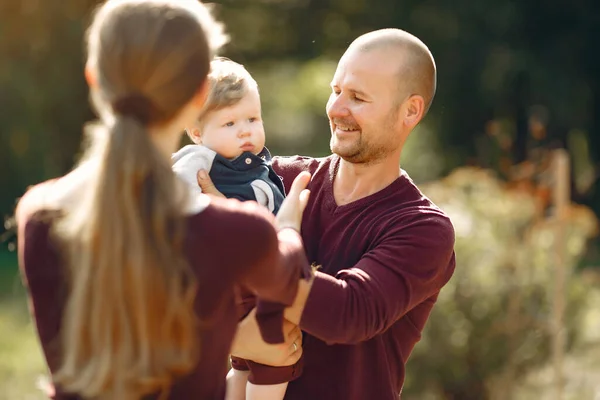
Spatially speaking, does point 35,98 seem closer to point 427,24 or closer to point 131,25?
point 427,24

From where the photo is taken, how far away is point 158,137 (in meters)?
1.69

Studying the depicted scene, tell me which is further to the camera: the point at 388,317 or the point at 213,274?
the point at 388,317

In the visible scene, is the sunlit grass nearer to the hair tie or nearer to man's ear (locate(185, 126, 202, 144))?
man's ear (locate(185, 126, 202, 144))

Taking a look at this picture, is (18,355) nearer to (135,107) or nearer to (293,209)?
(293,209)

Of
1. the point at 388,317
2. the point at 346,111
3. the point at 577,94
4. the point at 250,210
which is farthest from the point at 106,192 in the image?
the point at 577,94

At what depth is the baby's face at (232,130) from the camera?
2.44 m

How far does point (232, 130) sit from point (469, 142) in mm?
11262

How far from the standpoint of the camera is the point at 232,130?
245 centimetres

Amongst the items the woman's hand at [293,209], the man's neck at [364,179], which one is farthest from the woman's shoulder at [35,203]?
the man's neck at [364,179]

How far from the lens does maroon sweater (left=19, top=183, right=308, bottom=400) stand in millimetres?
1686

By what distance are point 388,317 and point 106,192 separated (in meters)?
0.83

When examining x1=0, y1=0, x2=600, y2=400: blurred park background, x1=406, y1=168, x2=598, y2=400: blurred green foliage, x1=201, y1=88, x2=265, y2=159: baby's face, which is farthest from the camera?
x1=0, y1=0, x2=600, y2=400: blurred park background

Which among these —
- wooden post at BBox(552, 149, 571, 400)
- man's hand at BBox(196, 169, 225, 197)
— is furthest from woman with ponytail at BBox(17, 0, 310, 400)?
wooden post at BBox(552, 149, 571, 400)

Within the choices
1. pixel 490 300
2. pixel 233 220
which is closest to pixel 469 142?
pixel 490 300
